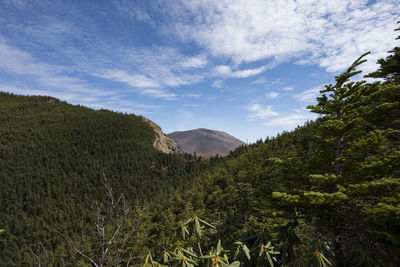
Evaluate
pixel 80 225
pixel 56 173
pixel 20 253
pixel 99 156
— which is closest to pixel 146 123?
pixel 99 156

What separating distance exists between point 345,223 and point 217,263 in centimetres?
383

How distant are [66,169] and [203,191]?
199 ft

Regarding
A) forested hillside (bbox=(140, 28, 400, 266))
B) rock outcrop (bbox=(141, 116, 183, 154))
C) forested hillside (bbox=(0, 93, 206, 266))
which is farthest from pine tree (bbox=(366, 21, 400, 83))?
rock outcrop (bbox=(141, 116, 183, 154))

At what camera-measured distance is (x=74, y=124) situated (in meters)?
98.6

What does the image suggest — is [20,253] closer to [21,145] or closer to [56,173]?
[56,173]

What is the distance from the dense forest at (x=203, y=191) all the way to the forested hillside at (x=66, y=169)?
41cm

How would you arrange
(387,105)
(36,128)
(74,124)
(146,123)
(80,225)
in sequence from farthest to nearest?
(146,123)
(74,124)
(36,128)
(80,225)
(387,105)

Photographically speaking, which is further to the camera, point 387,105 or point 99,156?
point 99,156

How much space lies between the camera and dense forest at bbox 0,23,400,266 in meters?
4.36

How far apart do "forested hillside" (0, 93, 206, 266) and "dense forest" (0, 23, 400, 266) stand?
1.35 feet

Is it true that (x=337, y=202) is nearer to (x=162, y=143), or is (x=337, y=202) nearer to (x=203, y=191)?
(x=203, y=191)

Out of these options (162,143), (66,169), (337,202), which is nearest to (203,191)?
(337,202)

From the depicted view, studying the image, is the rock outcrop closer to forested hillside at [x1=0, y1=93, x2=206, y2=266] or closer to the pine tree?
forested hillside at [x1=0, y1=93, x2=206, y2=266]

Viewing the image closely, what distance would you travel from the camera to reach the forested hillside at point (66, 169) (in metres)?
46.4
